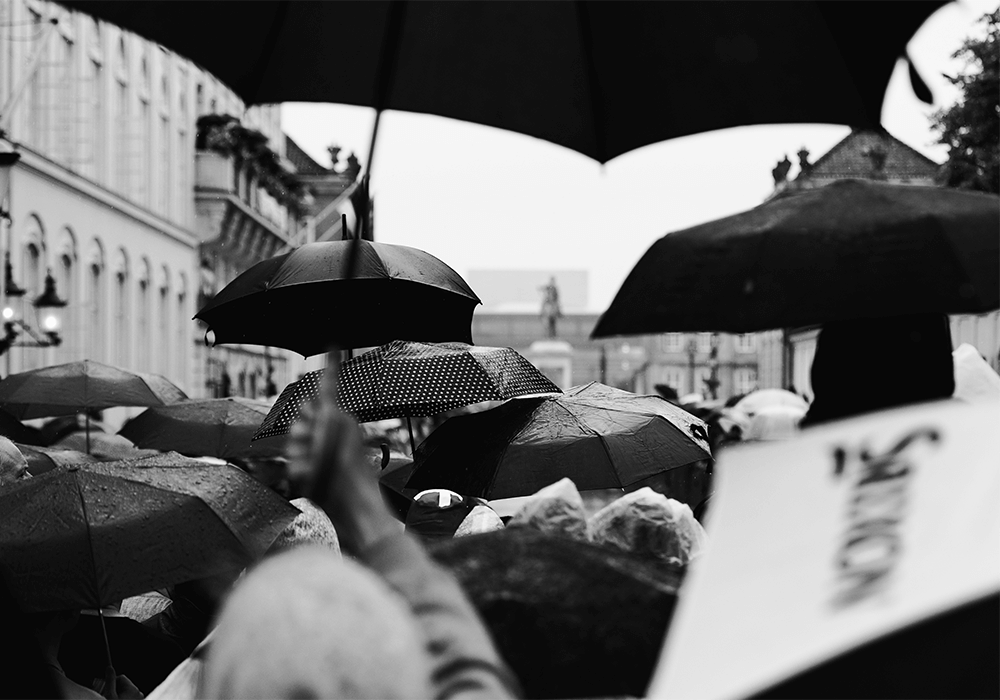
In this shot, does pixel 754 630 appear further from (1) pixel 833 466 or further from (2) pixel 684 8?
(2) pixel 684 8

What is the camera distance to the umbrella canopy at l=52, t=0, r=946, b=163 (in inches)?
99.4

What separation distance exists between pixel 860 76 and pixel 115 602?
7.81 feet

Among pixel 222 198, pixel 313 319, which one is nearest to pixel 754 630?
pixel 313 319

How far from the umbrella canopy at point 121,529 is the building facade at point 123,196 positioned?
1324cm

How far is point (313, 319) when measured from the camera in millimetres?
6094

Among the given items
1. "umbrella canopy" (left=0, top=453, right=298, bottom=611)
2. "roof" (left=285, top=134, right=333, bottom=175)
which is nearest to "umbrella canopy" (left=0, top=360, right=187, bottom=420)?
"umbrella canopy" (left=0, top=453, right=298, bottom=611)

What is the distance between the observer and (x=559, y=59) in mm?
2828

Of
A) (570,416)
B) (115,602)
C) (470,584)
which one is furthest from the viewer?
(570,416)

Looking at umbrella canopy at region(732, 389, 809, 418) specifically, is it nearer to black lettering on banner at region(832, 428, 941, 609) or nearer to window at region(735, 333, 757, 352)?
black lettering on banner at region(832, 428, 941, 609)

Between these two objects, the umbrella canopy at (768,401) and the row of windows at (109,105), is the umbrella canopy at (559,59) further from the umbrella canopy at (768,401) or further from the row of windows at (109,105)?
the row of windows at (109,105)

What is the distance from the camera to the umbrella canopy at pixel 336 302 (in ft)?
19.3

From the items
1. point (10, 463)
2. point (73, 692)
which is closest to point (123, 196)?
point (10, 463)

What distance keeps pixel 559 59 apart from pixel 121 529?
6.32 ft

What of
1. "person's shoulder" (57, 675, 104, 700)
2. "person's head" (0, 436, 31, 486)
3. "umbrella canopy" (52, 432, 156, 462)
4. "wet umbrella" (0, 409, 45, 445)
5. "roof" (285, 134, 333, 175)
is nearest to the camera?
"person's shoulder" (57, 675, 104, 700)
